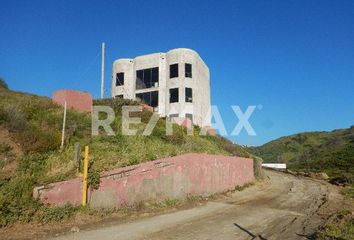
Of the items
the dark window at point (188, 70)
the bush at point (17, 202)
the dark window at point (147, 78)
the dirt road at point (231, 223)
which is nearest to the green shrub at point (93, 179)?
the bush at point (17, 202)

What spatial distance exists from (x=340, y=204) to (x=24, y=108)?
15.0m

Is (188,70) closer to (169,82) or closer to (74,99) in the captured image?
(169,82)

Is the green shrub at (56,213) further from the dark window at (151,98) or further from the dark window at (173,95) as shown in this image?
the dark window at (151,98)

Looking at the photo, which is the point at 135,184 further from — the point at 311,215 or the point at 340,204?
the point at 340,204

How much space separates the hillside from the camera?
1110cm

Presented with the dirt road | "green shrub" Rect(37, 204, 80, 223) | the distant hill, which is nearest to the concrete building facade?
the dirt road

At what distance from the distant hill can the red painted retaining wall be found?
4315 centimetres

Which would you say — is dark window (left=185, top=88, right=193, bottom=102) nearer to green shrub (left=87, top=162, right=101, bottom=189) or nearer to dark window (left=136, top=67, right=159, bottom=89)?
dark window (left=136, top=67, right=159, bottom=89)

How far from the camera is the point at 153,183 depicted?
46.4 feet

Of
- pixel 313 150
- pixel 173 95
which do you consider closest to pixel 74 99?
pixel 173 95

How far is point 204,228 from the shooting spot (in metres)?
11.1

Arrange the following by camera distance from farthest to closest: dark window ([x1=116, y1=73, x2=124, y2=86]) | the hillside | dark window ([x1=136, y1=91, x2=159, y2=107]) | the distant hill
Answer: the distant hill < dark window ([x1=116, y1=73, x2=124, y2=86]) < dark window ([x1=136, y1=91, x2=159, y2=107]) < the hillside

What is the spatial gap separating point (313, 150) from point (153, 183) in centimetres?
7262

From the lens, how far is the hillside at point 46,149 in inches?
437
